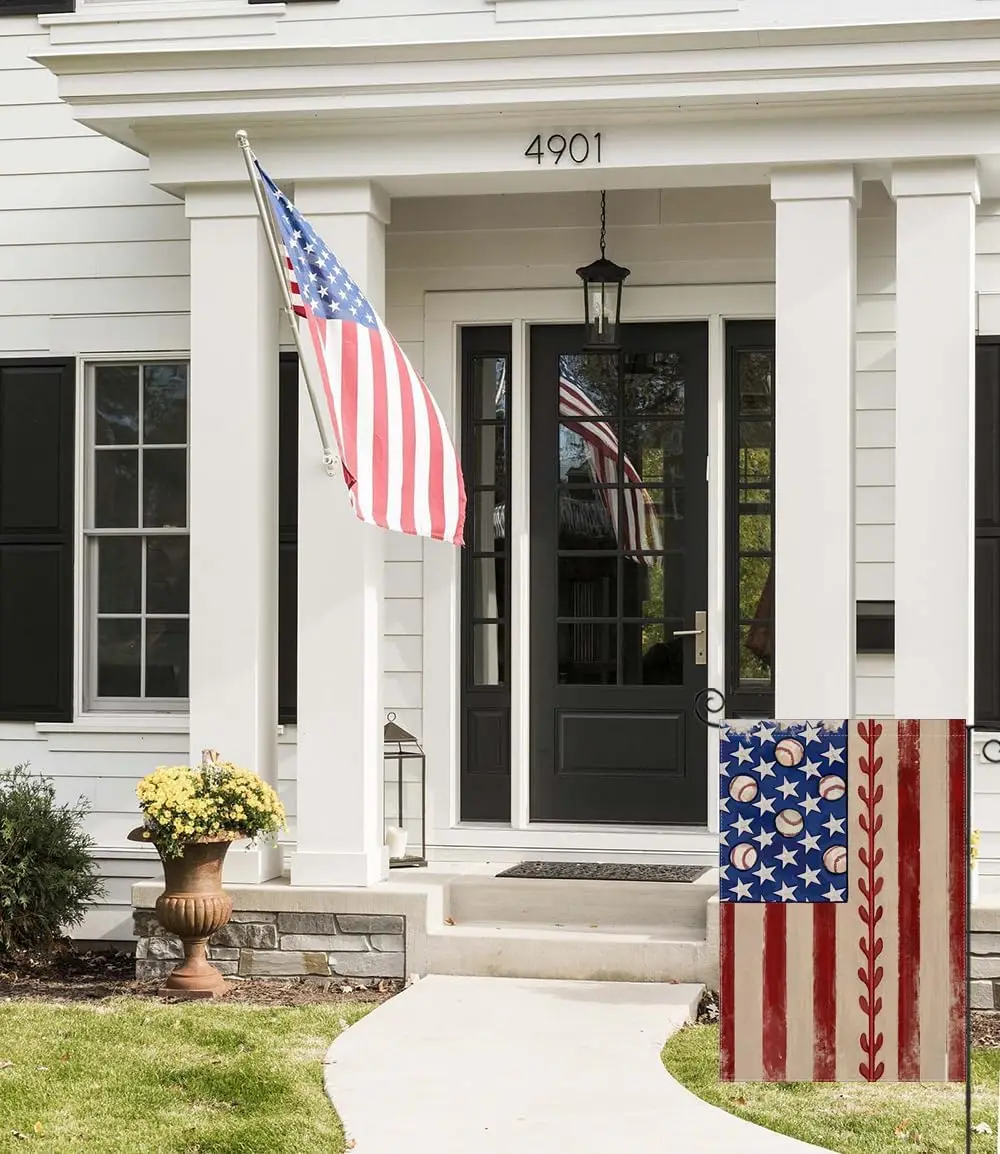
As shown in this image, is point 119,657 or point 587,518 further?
point 119,657

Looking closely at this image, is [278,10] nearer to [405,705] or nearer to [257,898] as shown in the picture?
[405,705]

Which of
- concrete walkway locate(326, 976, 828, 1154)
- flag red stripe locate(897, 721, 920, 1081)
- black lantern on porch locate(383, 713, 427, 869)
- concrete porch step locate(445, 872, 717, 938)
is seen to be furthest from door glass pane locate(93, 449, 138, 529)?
flag red stripe locate(897, 721, 920, 1081)

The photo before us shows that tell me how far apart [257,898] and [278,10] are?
4164 millimetres

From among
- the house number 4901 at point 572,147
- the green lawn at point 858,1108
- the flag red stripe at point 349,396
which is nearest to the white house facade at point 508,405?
the house number 4901 at point 572,147

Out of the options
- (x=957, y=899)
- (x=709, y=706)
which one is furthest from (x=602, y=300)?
(x=957, y=899)

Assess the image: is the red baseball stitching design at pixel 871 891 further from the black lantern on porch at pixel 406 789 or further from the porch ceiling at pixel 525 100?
the black lantern on porch at pixel 406 789

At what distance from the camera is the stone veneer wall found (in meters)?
7.39

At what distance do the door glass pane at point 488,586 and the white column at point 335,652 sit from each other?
1125 mm

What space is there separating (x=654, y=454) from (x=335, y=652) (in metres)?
2.04

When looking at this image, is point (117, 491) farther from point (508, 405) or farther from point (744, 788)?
point (744, 788)

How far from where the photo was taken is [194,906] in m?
7.16

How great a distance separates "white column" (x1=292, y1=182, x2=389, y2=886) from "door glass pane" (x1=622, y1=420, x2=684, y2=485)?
5.18 ft

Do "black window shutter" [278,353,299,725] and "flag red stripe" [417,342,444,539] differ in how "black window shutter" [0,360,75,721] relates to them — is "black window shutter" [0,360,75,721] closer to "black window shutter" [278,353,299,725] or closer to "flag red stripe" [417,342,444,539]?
"black window shutter" [278,353,299,725]

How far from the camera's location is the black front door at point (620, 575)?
329 inches
